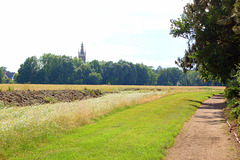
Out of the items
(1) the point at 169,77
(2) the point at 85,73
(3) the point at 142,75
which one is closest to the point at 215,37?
(2) the point at 85,73

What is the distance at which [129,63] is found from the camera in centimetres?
15612

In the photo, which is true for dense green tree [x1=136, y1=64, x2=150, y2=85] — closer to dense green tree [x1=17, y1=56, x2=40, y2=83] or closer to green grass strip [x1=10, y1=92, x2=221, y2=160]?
dense green tree [x1=17, y1=56, x2=40, y2=83]

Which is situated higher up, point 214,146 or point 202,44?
point 202,44

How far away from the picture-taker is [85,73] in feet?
439

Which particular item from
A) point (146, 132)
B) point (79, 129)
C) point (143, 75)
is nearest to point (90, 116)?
point (79, 129)

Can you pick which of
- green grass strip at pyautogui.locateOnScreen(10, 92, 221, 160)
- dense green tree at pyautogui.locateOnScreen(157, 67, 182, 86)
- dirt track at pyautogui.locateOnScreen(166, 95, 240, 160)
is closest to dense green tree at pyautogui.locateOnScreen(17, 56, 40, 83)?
dense green tree at pyautogui.locateOnScreen(157, 67, 182, 86)

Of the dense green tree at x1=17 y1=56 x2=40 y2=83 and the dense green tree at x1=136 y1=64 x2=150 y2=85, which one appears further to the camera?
the dense green tree at x1=136 y1=64 x2=150 y2=85

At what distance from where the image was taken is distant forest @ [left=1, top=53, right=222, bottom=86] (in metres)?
118

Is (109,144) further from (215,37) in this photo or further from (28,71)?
(28,71)

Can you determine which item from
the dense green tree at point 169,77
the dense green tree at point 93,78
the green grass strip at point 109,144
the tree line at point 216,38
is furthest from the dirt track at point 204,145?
the dense green tree at point 169,77

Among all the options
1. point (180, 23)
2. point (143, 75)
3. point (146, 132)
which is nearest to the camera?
point (146, 132)

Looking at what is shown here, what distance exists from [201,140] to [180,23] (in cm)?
2386

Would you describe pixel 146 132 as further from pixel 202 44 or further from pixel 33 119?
pixel 202 44

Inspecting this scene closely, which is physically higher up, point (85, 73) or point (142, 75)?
point (85, 73)
